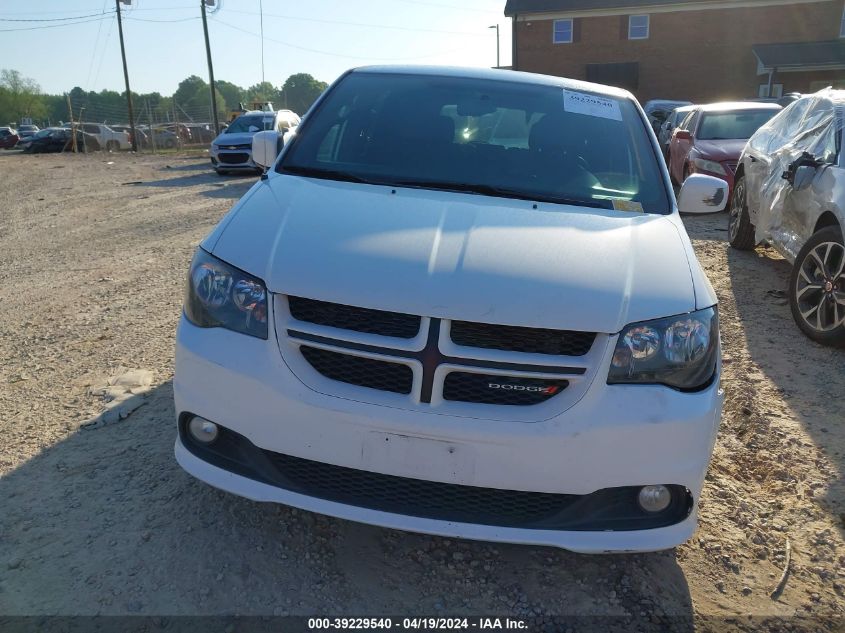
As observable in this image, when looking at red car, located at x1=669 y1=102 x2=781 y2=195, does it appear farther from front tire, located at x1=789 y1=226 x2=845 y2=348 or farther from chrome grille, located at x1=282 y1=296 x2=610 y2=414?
chrome grille, located at x1=282 y1=296 x2=610 y2=414

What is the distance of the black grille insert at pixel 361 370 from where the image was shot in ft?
6.82

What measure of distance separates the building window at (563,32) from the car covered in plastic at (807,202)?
33006mm

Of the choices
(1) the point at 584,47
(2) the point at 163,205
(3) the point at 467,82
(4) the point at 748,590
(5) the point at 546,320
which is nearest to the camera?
(5) the point at 546,320

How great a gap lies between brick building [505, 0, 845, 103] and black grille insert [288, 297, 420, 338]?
1477 inches

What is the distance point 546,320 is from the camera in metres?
2.04

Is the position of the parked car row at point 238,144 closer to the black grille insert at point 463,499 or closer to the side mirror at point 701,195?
the side mirror at point 701,195

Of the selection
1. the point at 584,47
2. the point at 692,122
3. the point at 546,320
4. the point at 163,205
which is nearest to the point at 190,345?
the point at 546,320

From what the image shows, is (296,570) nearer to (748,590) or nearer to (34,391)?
(748,590)

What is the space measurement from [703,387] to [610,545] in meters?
0.59

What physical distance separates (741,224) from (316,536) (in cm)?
641

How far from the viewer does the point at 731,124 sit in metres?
10.9

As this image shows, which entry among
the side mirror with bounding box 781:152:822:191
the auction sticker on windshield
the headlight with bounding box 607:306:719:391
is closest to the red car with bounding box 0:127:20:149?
the side mirror with bounding box 781:152:822:191

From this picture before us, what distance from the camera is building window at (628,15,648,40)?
36.4 meters

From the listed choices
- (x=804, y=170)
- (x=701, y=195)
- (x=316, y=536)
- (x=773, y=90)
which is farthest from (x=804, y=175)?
(x=773, y=90)
